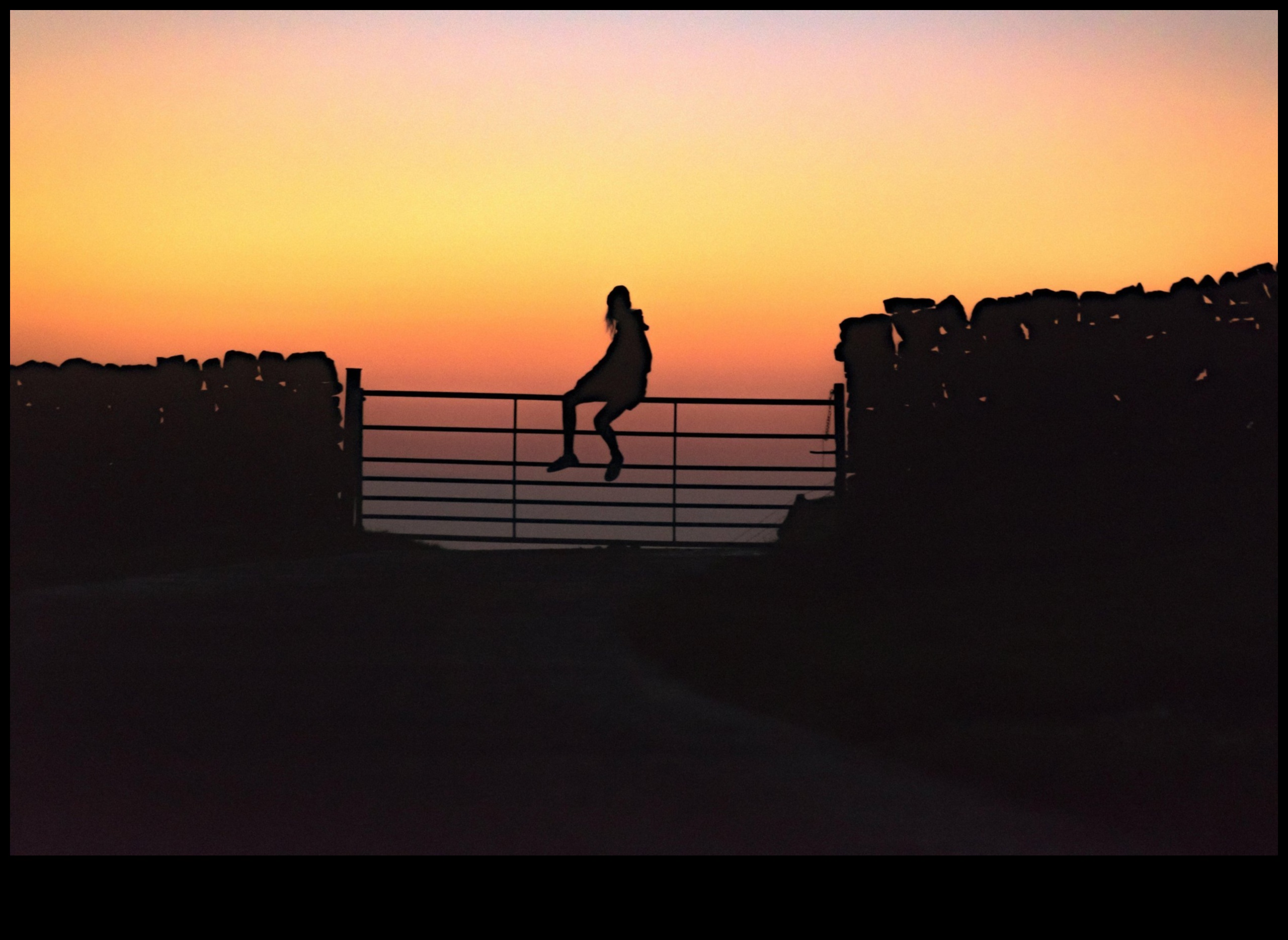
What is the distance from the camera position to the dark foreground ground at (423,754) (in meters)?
4.41

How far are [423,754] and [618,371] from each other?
7.46 metres

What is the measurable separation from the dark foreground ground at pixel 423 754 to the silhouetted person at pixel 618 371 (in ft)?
12.4

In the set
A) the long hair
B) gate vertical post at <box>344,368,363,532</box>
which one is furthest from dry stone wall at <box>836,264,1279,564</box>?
gate vertical post at <box>344,368,363,532</box>

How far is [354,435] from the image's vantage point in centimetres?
1496

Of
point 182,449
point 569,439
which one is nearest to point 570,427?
point 569,439

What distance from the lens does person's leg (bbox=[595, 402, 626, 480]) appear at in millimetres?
13000

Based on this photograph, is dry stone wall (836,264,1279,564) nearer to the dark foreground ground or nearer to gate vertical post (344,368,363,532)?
the dark foreground ground

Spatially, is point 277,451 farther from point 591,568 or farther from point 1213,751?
point 1213,751

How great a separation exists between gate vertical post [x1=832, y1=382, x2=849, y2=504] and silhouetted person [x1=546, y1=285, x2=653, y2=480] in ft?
8.48

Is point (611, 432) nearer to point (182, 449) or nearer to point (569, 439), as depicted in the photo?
point (569, 439)

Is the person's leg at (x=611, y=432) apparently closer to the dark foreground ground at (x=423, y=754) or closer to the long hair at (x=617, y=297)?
the long hair at (x=617, y=297)

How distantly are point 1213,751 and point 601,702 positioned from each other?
250 cm

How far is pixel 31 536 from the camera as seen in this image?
14242 mm

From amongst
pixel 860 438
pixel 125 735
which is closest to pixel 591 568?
pixel 860 438
